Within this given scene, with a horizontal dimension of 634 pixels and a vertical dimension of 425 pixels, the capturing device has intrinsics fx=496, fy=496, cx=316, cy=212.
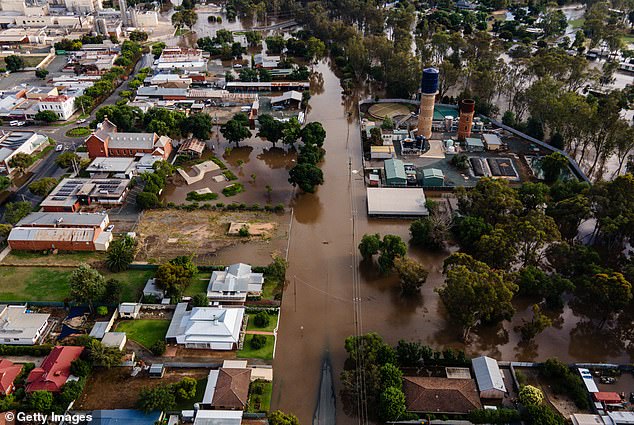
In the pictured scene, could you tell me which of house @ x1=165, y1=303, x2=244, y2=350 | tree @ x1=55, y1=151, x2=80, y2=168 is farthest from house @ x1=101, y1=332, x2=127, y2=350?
tree @ x1=55, y1=151, x2=80, y2=168

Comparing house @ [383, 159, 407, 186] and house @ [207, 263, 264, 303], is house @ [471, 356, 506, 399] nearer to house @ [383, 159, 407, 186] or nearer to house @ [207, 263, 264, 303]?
house @ [207, 263, 264, 303]

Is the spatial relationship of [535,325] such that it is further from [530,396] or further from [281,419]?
[281,419]

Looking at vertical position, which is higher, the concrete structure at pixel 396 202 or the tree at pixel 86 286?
the tree at pixel 86 286

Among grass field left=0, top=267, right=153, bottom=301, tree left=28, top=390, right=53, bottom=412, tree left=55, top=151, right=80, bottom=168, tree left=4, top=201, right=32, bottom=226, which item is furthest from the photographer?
tree left=55, top=151, right=80, bottom=168

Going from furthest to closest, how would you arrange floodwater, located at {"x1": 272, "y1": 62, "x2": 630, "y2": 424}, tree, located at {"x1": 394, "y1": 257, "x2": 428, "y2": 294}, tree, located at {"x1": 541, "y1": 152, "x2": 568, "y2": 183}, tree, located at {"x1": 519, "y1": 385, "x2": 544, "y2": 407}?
tree, located at {"x1": 541, "y1": 152, "x2": 568, "y2": 183}, tree, located at {"x1": 394, "y1": 257, "x2": 428, "y2": 294}, floodwater, located at {"x1": 272, "y1": 62, "x2": 630, "y2": 424}, tree, located at {"x1": 519, "y1": 385, "x2": 544, "y2": 407}

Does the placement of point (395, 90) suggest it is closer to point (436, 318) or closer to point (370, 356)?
point (436, 318)

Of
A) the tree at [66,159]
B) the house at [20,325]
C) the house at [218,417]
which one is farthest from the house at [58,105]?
the house at [218,417]

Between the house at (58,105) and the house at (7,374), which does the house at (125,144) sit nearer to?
the house at (58,105)
